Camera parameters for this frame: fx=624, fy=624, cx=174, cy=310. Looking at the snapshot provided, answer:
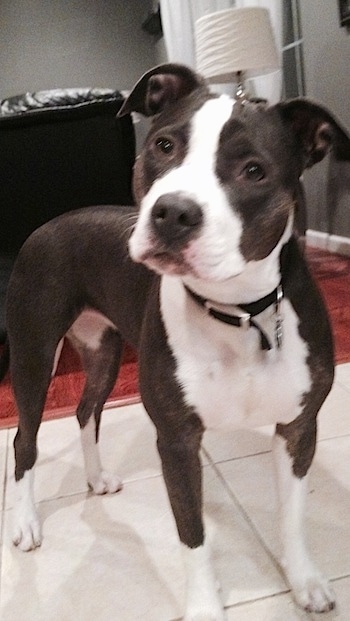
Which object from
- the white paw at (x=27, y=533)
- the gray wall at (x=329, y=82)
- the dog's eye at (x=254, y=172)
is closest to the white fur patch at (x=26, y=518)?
the white paw at (x=27, y=533)

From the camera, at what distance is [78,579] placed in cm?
151

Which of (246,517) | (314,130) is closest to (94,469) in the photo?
(246,517)

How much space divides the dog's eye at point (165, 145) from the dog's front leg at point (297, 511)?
617 mm

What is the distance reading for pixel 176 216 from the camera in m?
0.93

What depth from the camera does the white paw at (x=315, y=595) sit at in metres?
1.31

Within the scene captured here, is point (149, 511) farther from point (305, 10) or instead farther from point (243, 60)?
point (305, 10)

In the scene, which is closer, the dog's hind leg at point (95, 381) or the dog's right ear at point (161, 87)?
the dog's right ear at point (161, 87)

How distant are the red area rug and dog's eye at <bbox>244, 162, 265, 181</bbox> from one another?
1514mm

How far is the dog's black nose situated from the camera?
92 cm

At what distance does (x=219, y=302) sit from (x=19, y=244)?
2196mm

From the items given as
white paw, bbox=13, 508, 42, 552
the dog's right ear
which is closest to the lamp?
the dog's right ear

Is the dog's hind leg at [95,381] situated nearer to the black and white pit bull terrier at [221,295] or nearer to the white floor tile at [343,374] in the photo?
the black and white pit bull terrier at [221,295]

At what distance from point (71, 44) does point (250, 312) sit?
6.51 m

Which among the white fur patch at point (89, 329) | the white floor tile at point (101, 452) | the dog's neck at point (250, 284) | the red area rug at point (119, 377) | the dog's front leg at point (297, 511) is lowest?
the red area rug at point (119, 377)
